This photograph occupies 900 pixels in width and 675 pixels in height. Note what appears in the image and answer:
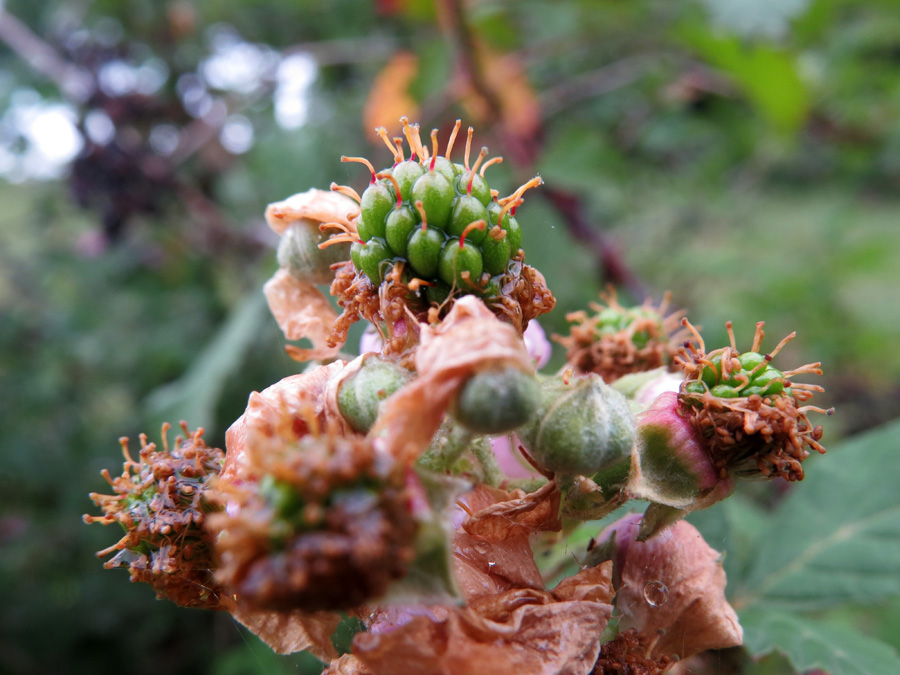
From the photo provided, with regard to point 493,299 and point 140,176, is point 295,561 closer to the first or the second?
point 493,299

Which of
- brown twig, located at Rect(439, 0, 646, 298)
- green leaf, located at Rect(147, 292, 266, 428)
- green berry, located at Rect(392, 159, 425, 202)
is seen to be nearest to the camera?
green berry, located at Rect(392, 159, 425, 202)

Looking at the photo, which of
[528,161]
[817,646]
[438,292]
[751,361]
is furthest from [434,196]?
[528,161]

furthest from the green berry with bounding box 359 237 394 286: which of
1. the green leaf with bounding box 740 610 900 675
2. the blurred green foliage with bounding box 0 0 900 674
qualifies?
the blurred green foliage with bounding box 0 0 900 674

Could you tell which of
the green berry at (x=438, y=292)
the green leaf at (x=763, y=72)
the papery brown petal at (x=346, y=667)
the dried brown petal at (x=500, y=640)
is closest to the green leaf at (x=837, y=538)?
the dried brown petal at (x=500, y=640)

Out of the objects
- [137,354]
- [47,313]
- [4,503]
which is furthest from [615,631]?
[47,313]

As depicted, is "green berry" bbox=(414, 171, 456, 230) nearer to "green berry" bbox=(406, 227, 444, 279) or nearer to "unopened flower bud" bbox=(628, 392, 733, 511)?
"green berry" bbox=(406, 227, 444, 279)

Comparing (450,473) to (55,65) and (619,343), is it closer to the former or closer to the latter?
(619,343)
